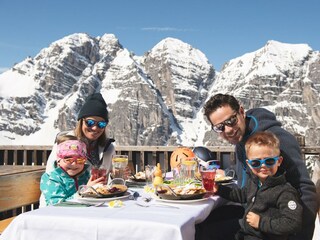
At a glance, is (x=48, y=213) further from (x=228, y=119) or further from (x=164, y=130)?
(x=164, y=130)

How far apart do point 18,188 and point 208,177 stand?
177cm

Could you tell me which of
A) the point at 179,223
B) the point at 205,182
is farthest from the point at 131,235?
the point at 205,182

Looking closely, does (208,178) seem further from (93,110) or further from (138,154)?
(138,154)

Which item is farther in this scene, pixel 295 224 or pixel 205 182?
pixel 205 182

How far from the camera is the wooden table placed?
3.38m

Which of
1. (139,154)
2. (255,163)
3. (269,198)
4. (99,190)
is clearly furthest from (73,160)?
(139,154)

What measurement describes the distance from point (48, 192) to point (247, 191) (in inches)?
64.1

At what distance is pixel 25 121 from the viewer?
19238 cm

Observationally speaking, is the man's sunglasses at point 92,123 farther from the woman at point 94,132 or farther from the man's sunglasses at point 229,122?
the man's sunglasses at point 229,122

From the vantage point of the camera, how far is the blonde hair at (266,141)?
276 centimetres

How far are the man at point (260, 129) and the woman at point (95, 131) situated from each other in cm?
136

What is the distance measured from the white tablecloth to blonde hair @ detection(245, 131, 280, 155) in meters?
0.65

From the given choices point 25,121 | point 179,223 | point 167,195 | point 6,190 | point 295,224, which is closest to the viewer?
point 179,223

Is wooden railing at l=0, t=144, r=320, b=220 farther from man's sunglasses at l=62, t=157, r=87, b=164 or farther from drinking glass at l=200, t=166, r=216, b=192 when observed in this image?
drinking glass at l=200, t=166, r=216, b=192
